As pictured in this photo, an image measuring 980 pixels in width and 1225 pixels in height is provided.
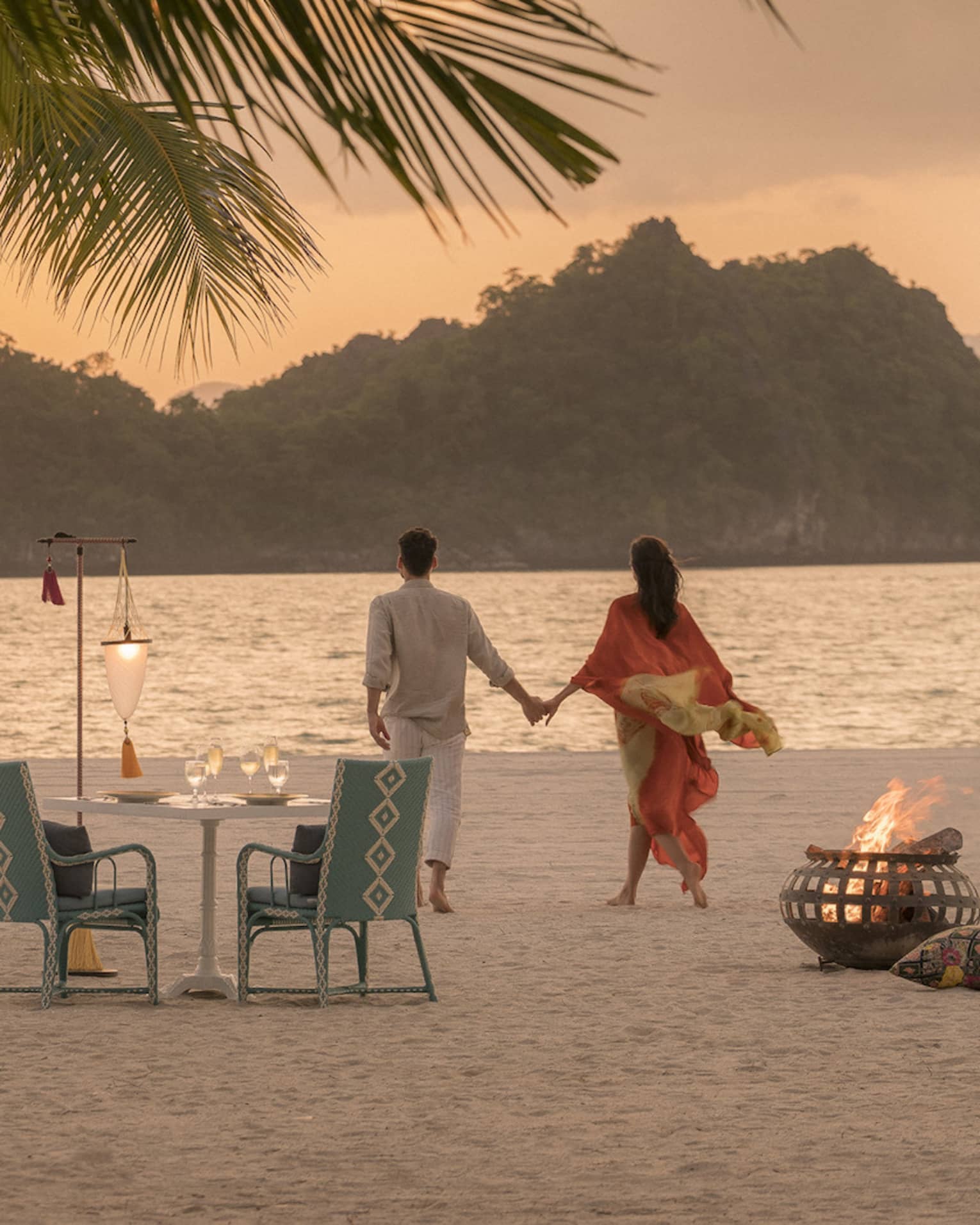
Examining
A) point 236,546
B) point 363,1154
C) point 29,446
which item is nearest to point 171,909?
point 363,1154

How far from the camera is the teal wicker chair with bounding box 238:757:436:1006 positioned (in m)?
6.37

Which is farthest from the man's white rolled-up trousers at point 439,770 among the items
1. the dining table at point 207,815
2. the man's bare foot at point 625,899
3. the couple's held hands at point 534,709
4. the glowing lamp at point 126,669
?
the dining table at point 207,815

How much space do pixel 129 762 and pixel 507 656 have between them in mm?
66263

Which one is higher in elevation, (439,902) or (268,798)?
(268,798)

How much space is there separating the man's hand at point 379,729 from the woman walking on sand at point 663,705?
2.38ft

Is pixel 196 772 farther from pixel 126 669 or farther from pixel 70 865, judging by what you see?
pixel 126 669

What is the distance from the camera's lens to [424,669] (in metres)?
8.16

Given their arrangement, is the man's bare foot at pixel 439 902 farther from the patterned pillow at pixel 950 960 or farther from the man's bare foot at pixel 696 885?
the patterned pillow at pixel 950 960

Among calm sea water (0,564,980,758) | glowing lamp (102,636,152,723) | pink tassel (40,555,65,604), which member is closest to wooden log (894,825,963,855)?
glowing lamp (102,636,152,723)

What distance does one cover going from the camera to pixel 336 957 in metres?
7.65

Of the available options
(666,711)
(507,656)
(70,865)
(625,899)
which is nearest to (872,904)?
(666,711)

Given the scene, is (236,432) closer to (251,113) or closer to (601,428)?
(601,428)

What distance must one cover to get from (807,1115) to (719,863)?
5.53m

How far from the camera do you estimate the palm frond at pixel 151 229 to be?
6.26m
